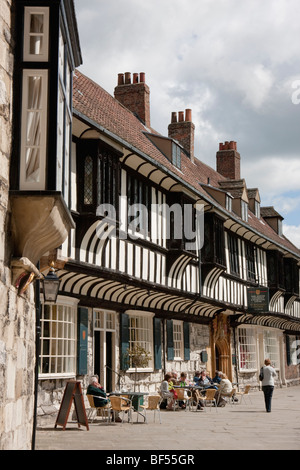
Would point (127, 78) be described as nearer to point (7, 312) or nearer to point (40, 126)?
point (40, 126)

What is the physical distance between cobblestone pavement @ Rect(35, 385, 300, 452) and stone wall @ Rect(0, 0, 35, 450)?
279 cm

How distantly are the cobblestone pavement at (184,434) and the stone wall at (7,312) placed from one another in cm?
279

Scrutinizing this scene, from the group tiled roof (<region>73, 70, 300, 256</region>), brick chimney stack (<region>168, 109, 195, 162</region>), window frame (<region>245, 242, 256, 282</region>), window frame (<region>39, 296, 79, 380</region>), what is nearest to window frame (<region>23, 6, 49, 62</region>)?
tiled roof (<region>73, 70, 300, 256</region>)

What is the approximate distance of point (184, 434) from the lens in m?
9.92

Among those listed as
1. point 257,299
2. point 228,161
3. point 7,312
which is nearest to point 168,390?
point 257,299

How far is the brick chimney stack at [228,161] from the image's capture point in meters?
28.4

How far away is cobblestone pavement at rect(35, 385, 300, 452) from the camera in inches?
332

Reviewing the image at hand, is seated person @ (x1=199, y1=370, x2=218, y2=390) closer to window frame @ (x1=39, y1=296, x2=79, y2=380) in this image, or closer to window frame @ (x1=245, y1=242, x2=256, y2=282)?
window frame @ (x1=39, y1=296, x2=79, y2=380)

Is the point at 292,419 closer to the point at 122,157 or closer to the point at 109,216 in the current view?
the point at 109,216

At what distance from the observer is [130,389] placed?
47.6 ft

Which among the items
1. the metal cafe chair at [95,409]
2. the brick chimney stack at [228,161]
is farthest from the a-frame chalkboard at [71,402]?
the brick chimney stack at [228,161]

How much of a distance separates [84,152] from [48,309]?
3.08 meters

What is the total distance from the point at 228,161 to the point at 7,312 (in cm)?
2440

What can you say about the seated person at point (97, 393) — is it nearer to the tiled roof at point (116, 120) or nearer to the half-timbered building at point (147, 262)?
the half-timbered building at point (147, 262)
